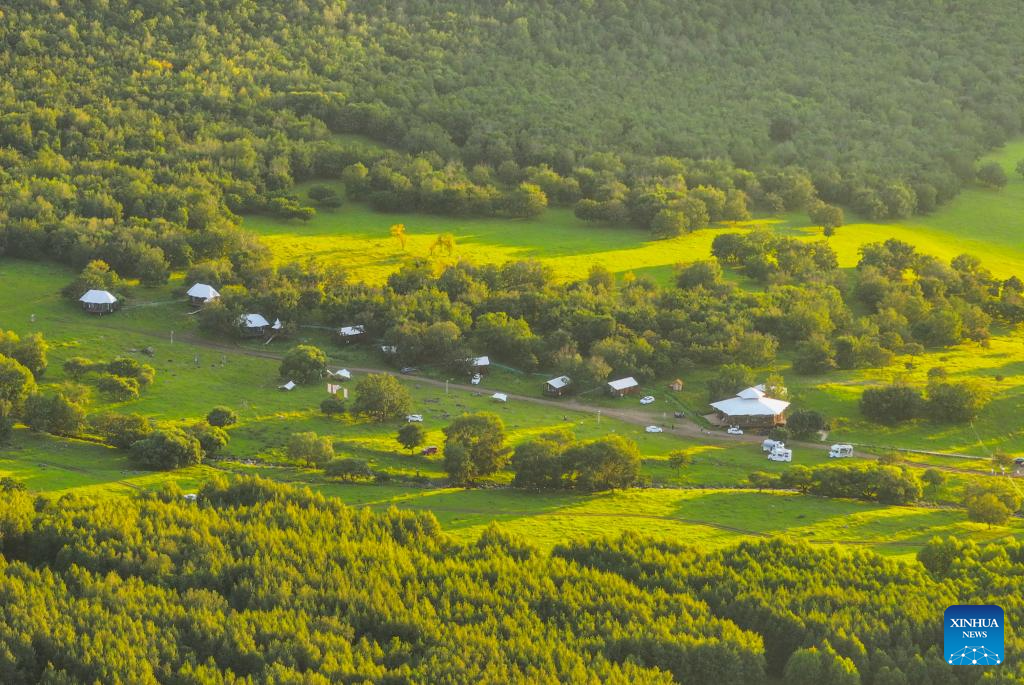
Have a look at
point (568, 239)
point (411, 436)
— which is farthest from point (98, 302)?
point (568, 239)

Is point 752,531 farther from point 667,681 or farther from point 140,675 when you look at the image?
point 140,675

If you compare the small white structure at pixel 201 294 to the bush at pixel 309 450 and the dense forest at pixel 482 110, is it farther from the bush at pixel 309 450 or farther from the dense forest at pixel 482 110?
the bush at pixel 309 450

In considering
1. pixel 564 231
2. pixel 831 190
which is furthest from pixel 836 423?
pixel 831 190

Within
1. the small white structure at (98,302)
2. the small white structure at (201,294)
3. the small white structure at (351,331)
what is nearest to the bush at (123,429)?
the small white structure at (351,331)

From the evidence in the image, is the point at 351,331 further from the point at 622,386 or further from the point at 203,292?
the point at 622,386

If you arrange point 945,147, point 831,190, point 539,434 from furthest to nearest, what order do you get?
1. point 945,147
2. point 831,190
3. point 539,434

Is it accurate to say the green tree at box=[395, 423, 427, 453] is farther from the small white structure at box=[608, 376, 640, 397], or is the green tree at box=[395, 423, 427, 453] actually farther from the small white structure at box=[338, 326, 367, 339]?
the small white structure at box=[338, 326, 367, 339]

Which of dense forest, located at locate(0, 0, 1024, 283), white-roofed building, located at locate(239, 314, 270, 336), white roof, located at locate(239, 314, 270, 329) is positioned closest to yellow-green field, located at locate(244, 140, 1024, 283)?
dense forest, located at locate(0, 0, 1024, 283)
